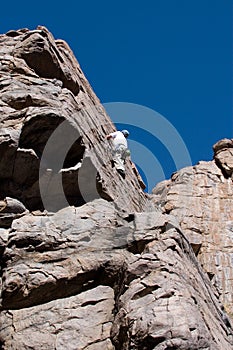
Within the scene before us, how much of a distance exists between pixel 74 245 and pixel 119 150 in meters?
9.70

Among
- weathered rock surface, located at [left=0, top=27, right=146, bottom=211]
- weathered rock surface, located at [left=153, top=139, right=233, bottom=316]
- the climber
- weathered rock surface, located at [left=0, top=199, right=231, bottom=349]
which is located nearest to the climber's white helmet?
the climber

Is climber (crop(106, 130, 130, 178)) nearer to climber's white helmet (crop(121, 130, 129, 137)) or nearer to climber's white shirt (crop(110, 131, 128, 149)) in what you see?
climber's white shirt (crop(110, 131, 128, 149))

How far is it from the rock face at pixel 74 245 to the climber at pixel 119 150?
698mm

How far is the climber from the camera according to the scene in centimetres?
2872

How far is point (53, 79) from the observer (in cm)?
2781

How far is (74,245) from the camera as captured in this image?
803 inches

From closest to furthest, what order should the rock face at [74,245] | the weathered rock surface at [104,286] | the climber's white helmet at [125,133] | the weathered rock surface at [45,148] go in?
the weathered rock surface at [104,286]
the rock face at [74,245]
the weathered rock surface at [45,148]
the climber's white helmet at [125,133]

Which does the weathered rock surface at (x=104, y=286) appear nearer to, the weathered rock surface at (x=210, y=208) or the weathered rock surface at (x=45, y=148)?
the weathered rock surface at (x=45, y=148)

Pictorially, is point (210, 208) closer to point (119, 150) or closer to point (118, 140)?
point (118, 140)

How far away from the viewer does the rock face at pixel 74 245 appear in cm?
1748

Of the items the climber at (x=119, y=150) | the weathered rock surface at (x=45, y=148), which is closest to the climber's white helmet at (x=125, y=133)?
the climber at (x=119, y=150)

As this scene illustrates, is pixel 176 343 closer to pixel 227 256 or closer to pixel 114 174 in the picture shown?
pixel 114 174

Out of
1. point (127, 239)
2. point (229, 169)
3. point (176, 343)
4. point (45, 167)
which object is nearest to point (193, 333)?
point (176, 343)

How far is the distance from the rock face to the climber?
70cm
